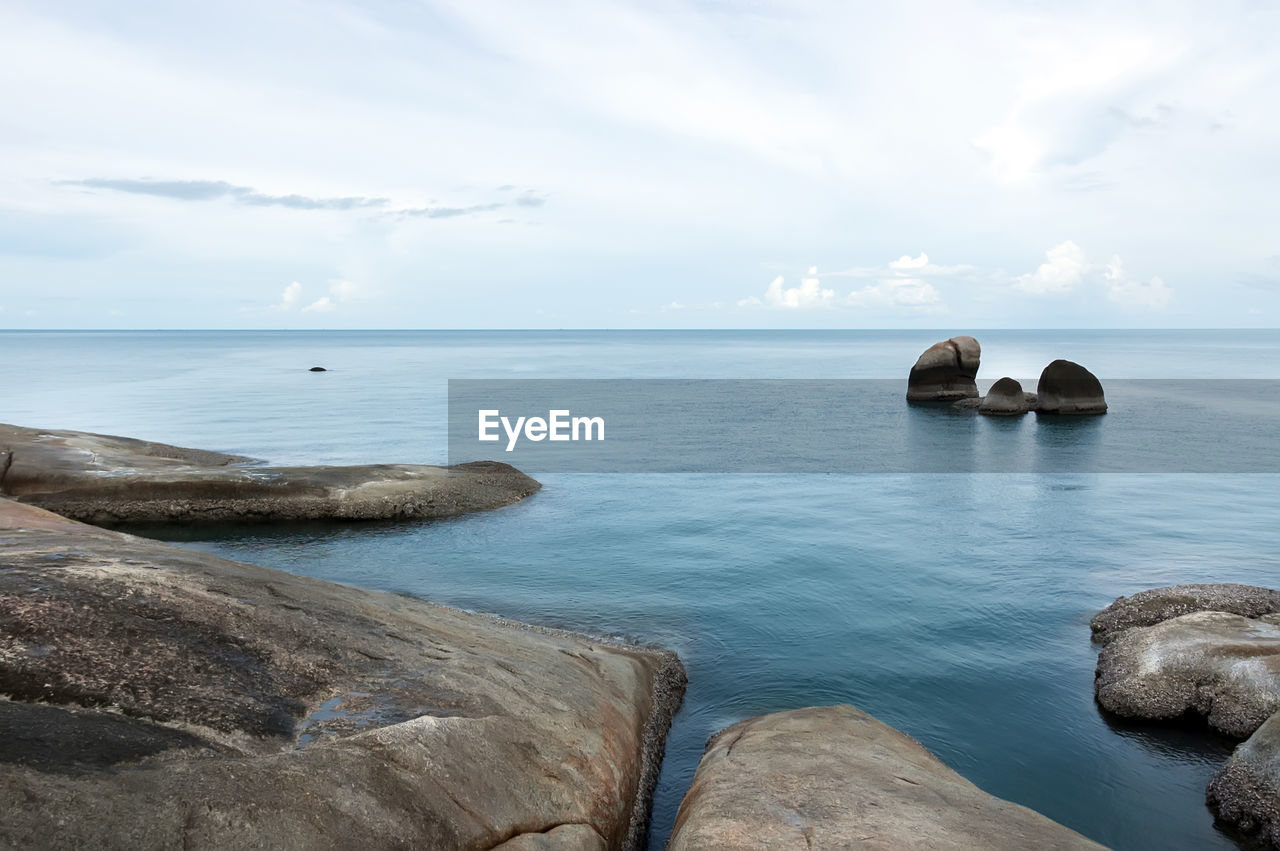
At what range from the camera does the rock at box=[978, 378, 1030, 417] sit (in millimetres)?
64312

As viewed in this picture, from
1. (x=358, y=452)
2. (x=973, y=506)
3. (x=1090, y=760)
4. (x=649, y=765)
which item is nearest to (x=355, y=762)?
(x=649, y=765)

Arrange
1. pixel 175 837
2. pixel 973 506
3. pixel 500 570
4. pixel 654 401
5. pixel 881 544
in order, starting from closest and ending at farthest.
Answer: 1. pixel 175 837
2. pixel 500 570
3. pixel 881 544
4. pixel 973 506
5. pixel 654 401

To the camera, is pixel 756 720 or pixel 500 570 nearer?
pixel 756 720

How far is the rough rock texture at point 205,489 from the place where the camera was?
29.5 metres

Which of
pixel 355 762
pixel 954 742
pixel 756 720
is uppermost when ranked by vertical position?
pixel 355 762

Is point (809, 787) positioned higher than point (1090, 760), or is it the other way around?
point (809, 787)

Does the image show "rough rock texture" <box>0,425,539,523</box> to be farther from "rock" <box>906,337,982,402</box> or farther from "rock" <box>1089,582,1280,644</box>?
"rock" <box>906,337,982,402</box>

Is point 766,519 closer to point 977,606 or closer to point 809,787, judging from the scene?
point 977,606

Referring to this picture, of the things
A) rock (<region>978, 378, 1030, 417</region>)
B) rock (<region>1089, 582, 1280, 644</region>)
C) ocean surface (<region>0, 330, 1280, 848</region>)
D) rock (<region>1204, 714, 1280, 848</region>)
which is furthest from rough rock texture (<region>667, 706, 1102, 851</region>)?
rock (<region>978, 378, 1030, 417</region>)

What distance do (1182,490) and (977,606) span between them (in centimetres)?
2355

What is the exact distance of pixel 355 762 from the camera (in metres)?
8.03

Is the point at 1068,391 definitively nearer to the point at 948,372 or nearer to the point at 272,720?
the point at 948,372

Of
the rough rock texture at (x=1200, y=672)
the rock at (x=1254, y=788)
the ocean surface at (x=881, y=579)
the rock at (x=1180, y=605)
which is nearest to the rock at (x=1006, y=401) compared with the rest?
the ocean surface at (x=881, y=579)

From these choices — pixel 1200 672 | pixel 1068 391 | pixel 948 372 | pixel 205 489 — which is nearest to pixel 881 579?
pixel 1200 672
